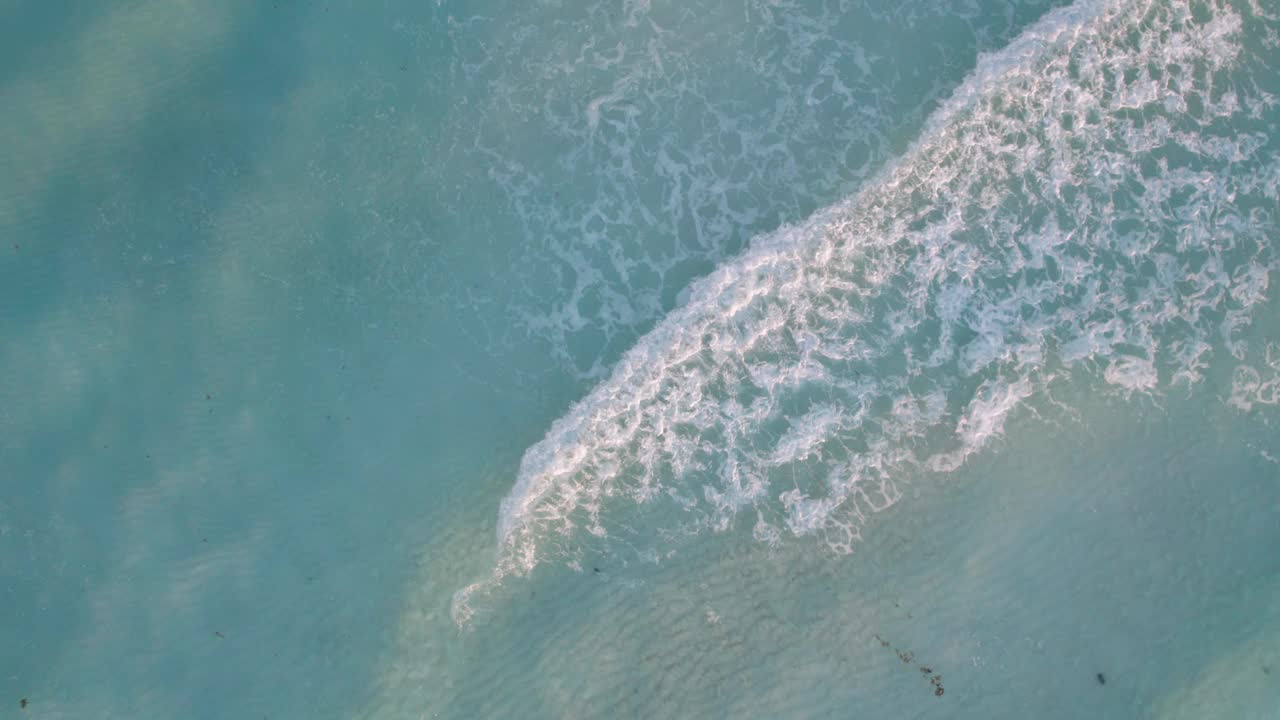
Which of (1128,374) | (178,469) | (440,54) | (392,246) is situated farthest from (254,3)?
(1128,374)

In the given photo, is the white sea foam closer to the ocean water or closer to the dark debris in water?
the ocean water

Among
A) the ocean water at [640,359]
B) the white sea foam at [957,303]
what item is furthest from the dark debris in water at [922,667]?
the white sea foam at [957,303]

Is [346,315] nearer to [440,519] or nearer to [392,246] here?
[392,246]

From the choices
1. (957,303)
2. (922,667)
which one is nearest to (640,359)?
(957,303)

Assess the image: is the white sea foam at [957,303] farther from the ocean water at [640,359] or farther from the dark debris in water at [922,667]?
the dark debris in water at [922,667]

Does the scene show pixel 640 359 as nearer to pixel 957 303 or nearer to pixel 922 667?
pixel 957 303

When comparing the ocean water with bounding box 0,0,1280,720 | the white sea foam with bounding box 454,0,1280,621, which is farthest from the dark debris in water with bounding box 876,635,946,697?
the white sea foam with bounding box 454,0,1280,621
